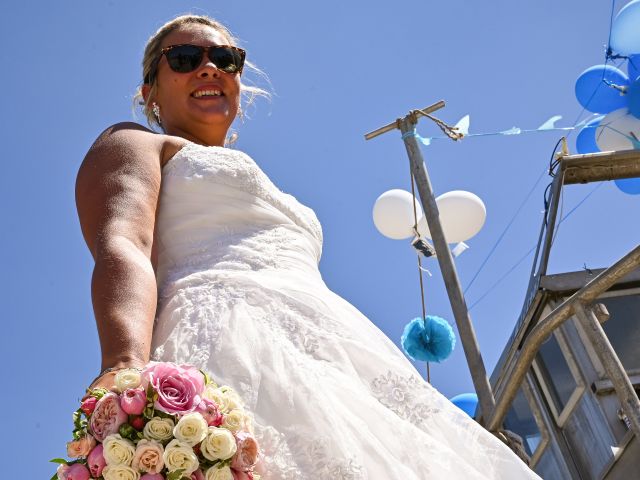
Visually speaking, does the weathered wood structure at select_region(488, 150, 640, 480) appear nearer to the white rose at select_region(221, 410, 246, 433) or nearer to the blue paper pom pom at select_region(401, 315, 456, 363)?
the blue paper pom pom at select_region(401, 315, 456, 363)

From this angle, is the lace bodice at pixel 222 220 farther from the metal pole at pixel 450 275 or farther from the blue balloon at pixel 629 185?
the blue balloon at pixel 629 185

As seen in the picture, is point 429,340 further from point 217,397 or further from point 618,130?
point 217,397

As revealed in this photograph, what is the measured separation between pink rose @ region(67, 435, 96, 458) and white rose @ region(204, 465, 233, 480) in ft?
0.59

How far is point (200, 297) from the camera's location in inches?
64.2

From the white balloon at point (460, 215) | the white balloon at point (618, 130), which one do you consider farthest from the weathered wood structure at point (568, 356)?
the white balloon at point (618, 130)

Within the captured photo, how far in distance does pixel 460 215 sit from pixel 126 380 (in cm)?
592

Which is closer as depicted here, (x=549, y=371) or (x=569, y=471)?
(x=569, y=471)

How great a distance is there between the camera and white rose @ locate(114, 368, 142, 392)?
4.14 feet

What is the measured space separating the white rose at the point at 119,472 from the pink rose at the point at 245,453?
0.16 meters

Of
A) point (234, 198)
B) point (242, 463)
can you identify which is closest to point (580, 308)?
point (234, 198)

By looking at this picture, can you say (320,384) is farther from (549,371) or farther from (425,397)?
(549,371)

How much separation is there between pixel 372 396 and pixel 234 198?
630 mm

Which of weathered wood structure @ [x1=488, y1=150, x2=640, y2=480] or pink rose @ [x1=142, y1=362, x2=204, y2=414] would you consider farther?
weathered wood structure @ [x1=488, y1=150, x2=640, y2=480]

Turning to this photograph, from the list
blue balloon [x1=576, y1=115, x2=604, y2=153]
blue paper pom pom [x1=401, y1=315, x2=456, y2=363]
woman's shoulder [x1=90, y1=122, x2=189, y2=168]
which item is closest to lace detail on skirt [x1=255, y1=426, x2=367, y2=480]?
woman's shoulder [x1=90, y1=122, x2=189, y2=168]
